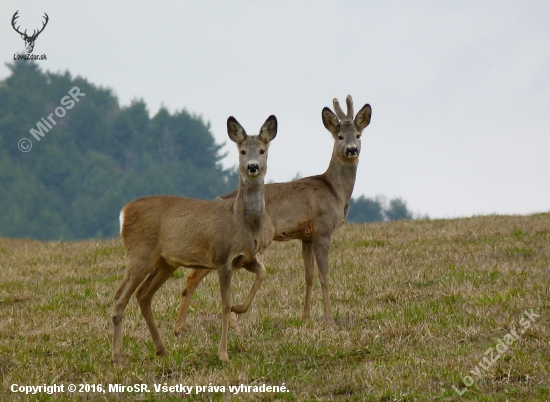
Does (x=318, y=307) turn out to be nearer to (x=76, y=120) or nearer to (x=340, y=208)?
(x=340, y=208)

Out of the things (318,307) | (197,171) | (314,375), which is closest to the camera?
(314,375)

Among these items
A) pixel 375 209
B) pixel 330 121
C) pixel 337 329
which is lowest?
pixel 337 329

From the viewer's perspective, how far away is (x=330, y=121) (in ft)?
36.2

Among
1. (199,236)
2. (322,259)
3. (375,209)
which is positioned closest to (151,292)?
(199,236)

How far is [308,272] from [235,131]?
2.34m

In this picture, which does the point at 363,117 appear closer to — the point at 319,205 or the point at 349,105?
the point at 349,105

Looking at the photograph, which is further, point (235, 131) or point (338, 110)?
point (338, 110)

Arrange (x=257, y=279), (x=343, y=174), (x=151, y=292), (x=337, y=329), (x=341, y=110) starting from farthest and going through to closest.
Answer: (x=341, y=110) → (x=343, y=174) → (x=337, y=329) → (x=151, y=292) → (x=257, y=279)

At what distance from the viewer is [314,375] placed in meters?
7.68

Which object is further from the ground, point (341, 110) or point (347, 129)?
point (341, 110)

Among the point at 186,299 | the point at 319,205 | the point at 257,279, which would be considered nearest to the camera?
the point at 257,279

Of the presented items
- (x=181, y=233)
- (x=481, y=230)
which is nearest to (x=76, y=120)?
(x=481, y=230)

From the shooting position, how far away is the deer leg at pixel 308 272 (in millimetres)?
9977

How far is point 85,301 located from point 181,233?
3.59 metres
